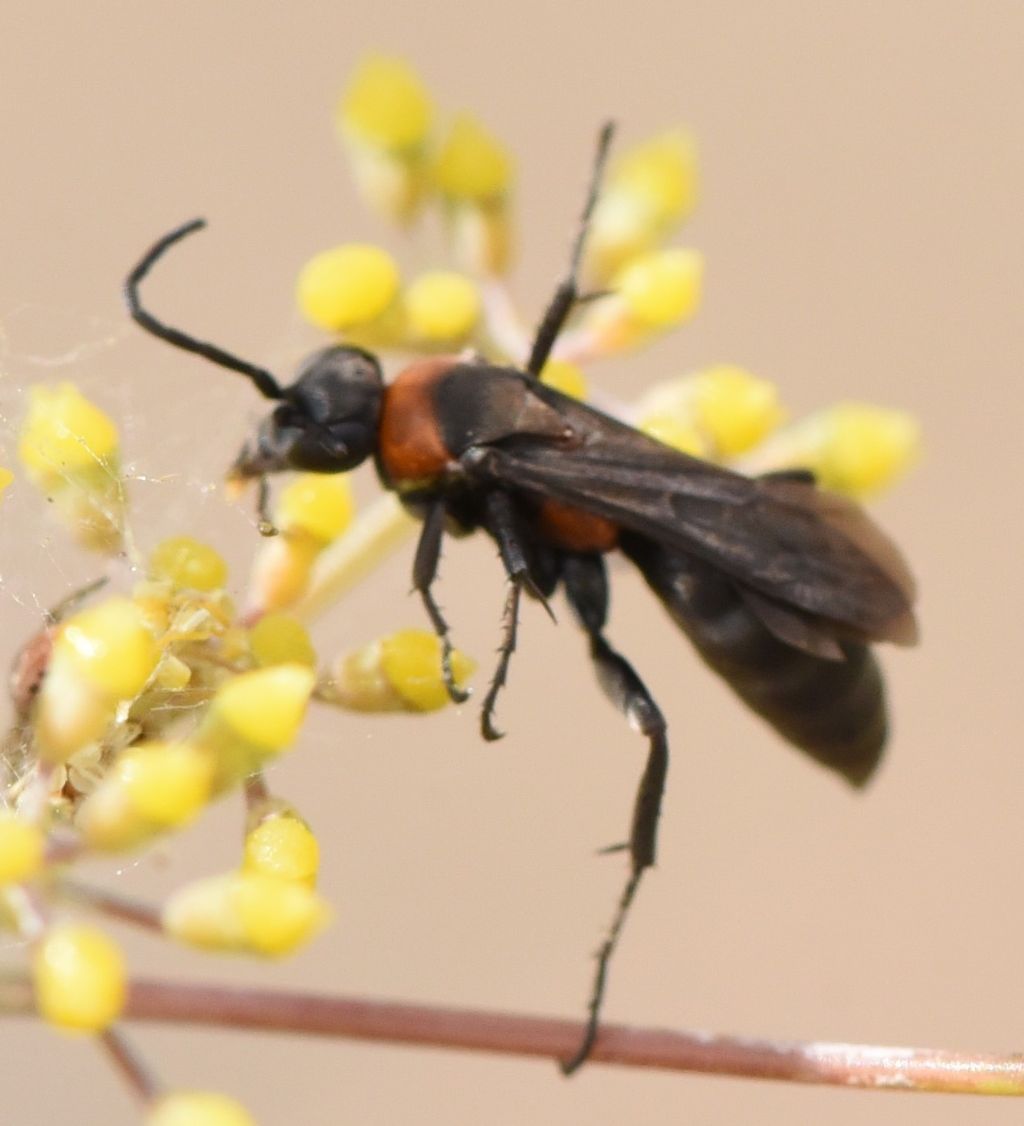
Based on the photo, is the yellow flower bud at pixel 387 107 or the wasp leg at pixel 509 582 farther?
the yellow flower bud at pixel 387 107

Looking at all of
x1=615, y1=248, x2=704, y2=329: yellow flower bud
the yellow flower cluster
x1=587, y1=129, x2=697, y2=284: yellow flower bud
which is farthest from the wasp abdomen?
x1=587, y1=129, x2=697, y2=284: yellow flower bud

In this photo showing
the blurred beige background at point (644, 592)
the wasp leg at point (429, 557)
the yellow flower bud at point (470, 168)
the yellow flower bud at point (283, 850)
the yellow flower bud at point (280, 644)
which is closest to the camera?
the yellow flower bud at point (283, 850)

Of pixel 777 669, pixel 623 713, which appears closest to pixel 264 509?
pixel 623 713

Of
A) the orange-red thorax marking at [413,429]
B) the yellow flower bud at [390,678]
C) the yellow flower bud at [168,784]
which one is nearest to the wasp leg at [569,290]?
the orange-red thorax marking at [413,429]

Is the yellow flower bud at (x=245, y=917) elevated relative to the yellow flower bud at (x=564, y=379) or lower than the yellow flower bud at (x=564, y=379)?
lower

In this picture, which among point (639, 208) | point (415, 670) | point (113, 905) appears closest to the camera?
point (113, 905)

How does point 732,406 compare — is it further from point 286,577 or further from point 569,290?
point 286,577

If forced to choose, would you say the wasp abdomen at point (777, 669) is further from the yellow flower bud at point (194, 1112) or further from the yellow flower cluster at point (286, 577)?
the yellow flower bud at point (194, 1112)

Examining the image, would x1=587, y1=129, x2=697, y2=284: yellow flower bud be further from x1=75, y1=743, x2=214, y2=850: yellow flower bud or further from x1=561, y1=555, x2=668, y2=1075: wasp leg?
x1=75, y1=743, x2=214, y2=850: yellow flower bud
